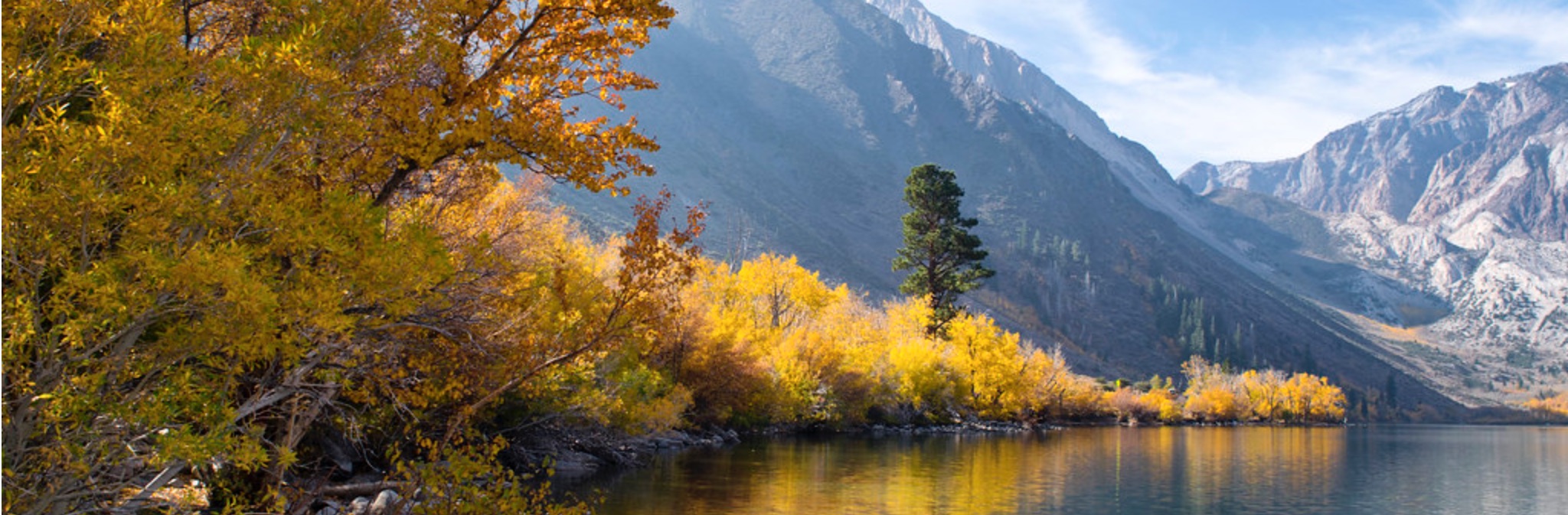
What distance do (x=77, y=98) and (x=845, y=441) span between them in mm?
46687

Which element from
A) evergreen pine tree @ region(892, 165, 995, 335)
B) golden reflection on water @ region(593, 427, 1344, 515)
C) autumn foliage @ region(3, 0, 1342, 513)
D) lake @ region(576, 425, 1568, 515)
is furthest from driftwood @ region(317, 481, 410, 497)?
evergreen pine tree @ region(892, 165, 995, 335)

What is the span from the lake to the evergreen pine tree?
42.6 feet

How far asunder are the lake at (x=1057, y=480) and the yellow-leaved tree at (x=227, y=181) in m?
13.1

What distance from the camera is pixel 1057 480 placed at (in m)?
36.4

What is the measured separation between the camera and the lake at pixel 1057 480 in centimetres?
2838

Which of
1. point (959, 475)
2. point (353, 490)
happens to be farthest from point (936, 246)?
point (353, 490)

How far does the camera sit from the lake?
28.4m

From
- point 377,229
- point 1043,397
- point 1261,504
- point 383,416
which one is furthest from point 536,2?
point 1043,397

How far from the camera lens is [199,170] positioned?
25.4 ft

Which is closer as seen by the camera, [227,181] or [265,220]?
[227,181]

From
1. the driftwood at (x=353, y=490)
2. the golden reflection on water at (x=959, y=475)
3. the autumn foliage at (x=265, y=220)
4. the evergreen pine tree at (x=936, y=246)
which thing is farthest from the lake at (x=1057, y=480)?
the evergreen pine tree at (x=936, y=246)

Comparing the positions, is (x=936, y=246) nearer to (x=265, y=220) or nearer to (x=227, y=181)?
(x=265, y=220)

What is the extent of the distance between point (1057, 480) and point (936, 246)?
35.0 metres

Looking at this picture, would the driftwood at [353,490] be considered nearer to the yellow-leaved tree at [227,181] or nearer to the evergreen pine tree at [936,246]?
the yellow-leaved tree at [227,181]
